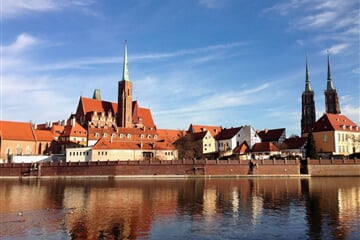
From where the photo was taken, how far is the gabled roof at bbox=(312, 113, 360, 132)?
90.2 metres

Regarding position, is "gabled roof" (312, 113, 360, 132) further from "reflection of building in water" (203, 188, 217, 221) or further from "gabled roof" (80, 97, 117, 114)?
"gabled roof" (80, 97, 117, 114)

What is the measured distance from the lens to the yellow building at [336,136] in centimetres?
8894

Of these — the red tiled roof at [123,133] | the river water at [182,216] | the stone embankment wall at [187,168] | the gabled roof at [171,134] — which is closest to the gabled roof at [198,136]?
the gabled roof at [171,134]

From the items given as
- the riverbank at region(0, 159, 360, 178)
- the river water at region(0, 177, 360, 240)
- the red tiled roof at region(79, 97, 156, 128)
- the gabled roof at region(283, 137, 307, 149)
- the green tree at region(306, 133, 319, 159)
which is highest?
the red tiled roof at region(79, 97, 156, 128)

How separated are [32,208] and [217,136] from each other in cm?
7723

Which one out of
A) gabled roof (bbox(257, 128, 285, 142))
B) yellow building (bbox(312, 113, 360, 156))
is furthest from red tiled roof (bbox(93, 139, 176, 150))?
yellow building (bbox(312, 113, 360, 156))

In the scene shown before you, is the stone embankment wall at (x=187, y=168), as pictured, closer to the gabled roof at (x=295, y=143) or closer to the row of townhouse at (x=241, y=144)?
the row of townhouse at (x=241, y=144)

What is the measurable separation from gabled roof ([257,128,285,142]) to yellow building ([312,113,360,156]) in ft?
29.8

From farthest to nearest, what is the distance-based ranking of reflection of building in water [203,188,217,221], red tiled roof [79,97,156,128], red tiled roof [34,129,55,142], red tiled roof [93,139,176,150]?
red tiled roof [79,97,156,128]
red tiled roof [34,129,55,142]
red tiled roof [93,139,176,150]
reflection of building in water [203,188,217,221]

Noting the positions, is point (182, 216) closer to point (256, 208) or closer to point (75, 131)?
point (256, 208)

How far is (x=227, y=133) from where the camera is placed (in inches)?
4112

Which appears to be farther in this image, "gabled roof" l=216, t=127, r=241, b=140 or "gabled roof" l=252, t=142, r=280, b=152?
"gabled roof" l=216, t=127, r=241, b=140

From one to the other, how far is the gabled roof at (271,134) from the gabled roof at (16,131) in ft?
197

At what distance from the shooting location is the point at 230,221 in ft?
92.5
